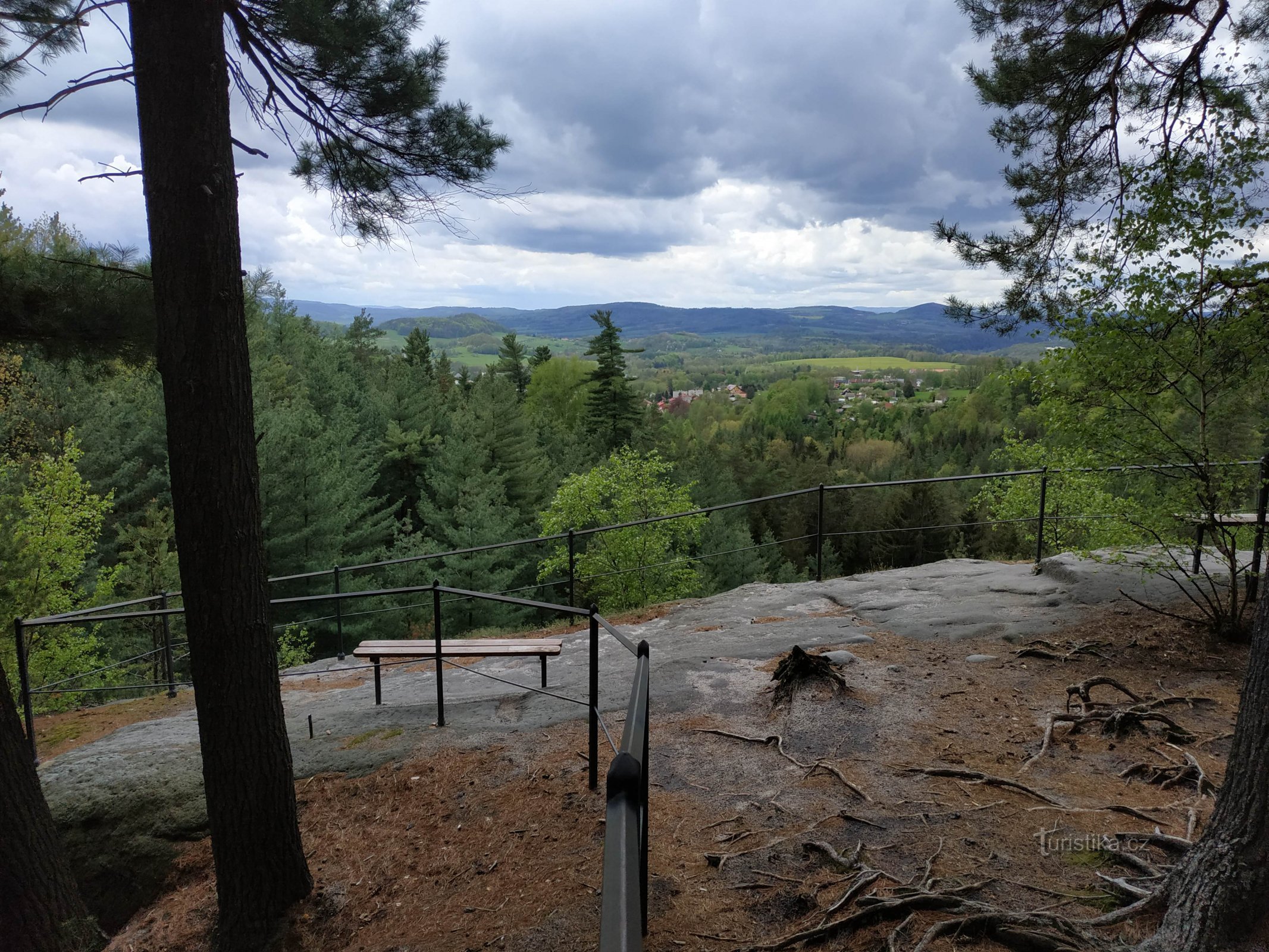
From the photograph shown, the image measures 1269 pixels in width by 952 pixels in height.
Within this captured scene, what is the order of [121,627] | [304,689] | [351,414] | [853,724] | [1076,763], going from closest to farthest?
[1076,763] → [853,724] → [304,689] → [121,627] → [351,414]

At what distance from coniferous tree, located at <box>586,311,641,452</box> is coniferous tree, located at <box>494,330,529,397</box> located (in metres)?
18.6

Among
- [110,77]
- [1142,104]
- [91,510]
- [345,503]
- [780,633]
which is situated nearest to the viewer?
[110,77]

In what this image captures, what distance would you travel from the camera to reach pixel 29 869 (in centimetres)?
323

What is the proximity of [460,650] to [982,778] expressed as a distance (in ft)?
13.3

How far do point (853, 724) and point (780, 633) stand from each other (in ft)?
8.00

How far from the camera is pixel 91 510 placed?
17.9m

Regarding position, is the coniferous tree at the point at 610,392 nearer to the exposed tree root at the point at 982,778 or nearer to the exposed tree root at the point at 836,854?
the exposed tree root at the point at 982,778

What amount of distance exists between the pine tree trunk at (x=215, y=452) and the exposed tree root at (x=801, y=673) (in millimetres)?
3047

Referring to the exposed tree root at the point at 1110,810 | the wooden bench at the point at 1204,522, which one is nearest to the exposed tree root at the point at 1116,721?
the exposed tree root at the point at 1110,810

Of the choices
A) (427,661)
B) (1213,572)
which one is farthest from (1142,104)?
(427,661)

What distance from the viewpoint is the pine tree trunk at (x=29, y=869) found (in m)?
A: 3.17

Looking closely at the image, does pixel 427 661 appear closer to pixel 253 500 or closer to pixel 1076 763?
pixel 253 500

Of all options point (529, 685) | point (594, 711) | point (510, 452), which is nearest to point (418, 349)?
point (510, 452)

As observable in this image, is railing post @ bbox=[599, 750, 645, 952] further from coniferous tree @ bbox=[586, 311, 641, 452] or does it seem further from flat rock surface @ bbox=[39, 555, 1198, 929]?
coniferous tree @ bbox=[586, 311, 641, 452]
